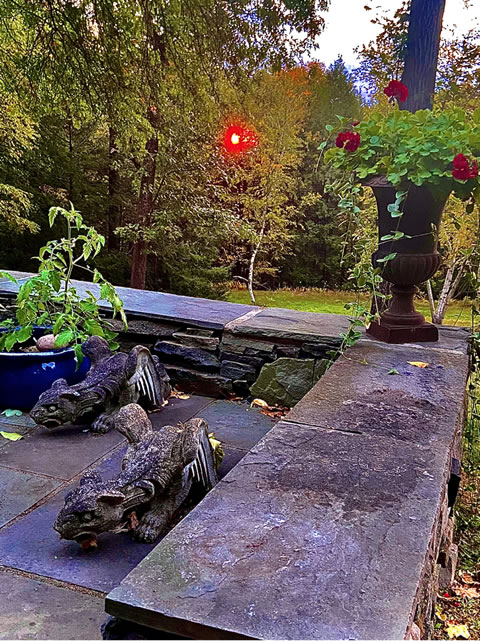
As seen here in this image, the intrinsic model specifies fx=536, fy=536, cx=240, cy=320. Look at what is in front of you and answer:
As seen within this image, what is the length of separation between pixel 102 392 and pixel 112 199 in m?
6.22

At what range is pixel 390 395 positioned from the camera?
5.24ft

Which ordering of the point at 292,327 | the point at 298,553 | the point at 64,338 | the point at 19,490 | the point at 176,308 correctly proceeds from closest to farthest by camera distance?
the point at 298,553
the point at 19,490
the point at 64,338
the point at 292,327
the point at 176,308

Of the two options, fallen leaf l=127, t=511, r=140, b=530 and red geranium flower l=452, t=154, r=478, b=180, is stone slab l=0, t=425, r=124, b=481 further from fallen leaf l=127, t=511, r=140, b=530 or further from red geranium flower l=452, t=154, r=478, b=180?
red geranium flower l=452, t=154, r=478, b=180

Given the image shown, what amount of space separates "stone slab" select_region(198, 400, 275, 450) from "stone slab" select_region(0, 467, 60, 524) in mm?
674

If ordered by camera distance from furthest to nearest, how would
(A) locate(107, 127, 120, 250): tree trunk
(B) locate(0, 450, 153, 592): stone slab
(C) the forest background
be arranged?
(A) locate(107, 127, 120, 250): tree trunk → (C) the forest background → (B) locate(0, 450, 153, 592): stone slab

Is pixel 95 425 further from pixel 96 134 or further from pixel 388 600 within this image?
pixel 96 134

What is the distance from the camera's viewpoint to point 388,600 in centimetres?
73

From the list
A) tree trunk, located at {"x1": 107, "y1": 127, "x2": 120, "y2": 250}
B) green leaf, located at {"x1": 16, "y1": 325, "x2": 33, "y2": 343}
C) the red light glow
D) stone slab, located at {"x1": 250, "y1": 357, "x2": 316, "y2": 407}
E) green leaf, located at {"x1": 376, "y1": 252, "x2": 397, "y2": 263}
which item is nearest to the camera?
green leaf, located at {"x1": 376, "y1": 252, "x2": 397, "y2": 263}

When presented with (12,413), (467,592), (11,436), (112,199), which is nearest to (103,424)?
(11,436)

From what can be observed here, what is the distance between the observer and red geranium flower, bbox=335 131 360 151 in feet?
6.42

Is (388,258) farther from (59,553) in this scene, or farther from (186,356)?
(59,553)

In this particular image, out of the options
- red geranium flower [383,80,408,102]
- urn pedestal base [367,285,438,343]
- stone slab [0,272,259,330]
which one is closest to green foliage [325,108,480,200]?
→ red geranium flower [383,80,408,102]

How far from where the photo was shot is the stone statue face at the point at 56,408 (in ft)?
6.42

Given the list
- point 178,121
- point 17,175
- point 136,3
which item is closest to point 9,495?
point 136,3
